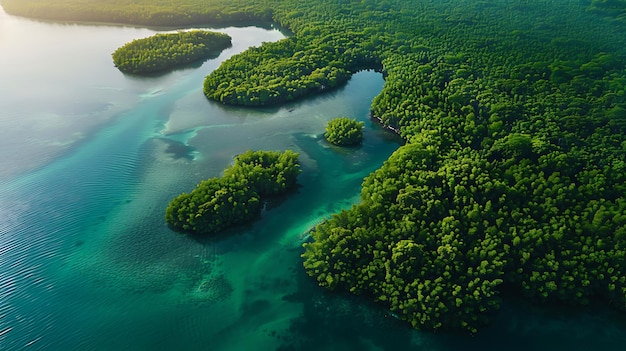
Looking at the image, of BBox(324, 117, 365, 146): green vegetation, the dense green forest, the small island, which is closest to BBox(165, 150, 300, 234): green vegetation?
the dense green forest

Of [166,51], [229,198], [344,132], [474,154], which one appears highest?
[166,51]

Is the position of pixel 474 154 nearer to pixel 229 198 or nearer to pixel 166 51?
pixel 229 198

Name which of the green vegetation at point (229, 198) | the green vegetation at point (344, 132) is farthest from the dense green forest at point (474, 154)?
the green vegetation at point (229, 198)

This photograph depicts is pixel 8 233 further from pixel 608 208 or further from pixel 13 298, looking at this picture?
pixel 608 208

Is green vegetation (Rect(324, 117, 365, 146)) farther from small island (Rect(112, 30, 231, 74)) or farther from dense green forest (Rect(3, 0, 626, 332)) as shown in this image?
small island (Rect(112, 30, 231, 74))

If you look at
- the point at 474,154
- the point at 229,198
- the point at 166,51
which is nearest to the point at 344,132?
the point at 474,154

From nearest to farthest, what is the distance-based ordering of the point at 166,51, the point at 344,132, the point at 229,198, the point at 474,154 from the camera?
the point at 229,198, the point at 474,154, the point at 344,132, the point at 166,51
